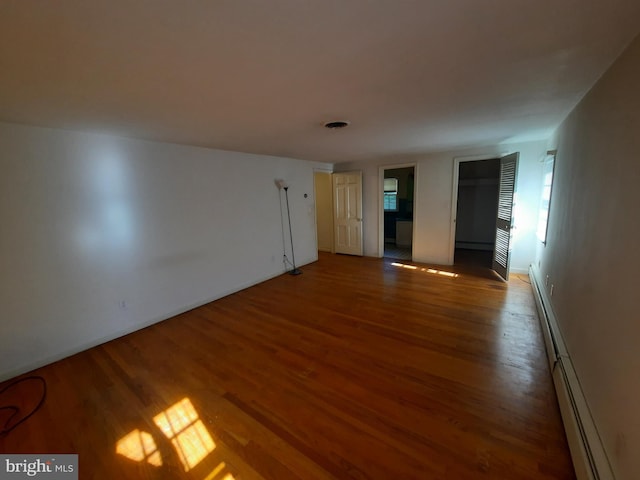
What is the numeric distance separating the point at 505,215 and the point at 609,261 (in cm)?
320

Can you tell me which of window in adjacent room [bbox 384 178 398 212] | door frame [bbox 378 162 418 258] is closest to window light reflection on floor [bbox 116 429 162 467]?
door frame [bbox 378 162 418 258]

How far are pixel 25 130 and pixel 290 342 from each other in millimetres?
3043

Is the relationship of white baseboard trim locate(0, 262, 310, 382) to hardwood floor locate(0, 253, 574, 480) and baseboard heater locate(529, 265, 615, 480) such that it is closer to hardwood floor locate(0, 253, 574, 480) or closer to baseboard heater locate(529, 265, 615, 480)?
hardwood floor locate(0, 253, 574, 480)

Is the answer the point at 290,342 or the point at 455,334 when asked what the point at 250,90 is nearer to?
the point at 290,342

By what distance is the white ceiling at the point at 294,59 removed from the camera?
3.18ft

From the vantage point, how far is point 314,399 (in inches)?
75.5

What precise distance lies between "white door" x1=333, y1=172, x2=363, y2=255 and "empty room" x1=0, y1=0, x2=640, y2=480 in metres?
1.93

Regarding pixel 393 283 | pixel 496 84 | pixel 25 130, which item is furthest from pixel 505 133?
pixel 25 130

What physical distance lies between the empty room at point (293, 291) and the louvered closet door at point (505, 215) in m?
0.07

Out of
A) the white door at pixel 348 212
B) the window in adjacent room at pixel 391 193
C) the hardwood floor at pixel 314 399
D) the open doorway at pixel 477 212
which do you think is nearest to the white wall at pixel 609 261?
the hardwood floor at pixel 314 399

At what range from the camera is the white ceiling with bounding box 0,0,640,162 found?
3.18 ft

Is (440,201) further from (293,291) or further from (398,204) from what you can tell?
(293,291)

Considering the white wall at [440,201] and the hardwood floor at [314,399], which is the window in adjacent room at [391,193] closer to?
the white wall at [440,201]

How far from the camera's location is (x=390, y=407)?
182cm
